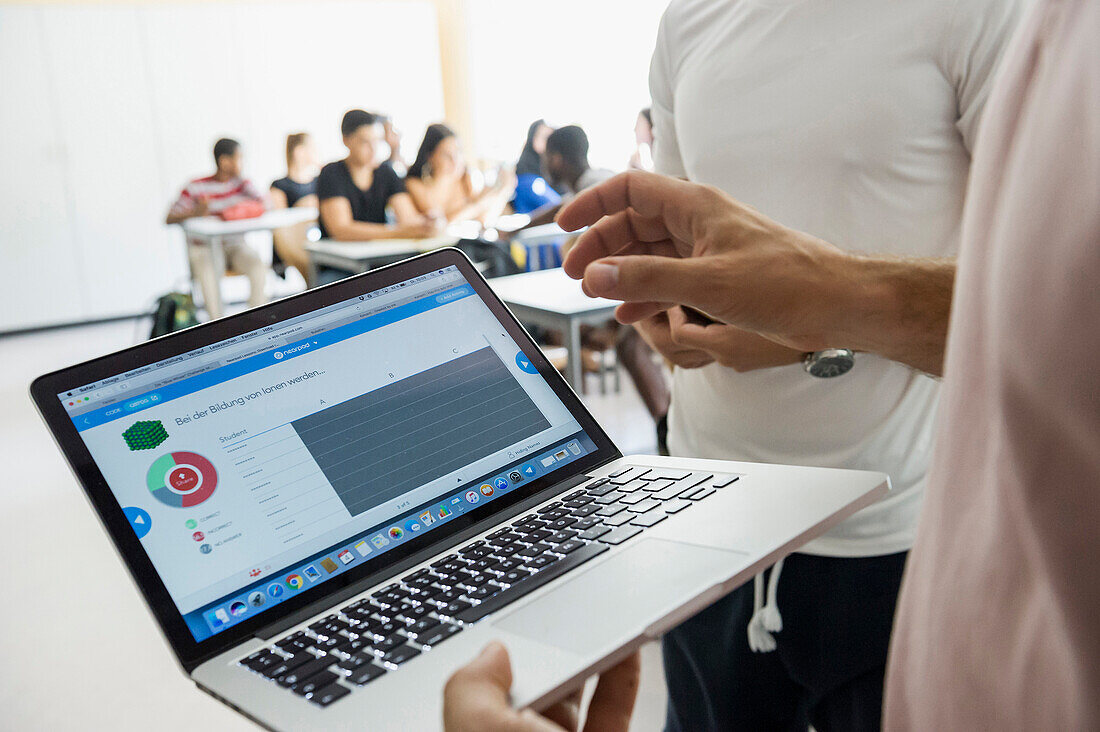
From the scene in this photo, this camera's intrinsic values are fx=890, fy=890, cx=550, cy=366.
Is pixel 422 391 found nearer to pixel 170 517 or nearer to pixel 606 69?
pixel 170 517

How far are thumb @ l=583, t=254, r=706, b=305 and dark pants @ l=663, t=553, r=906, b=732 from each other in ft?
1.48

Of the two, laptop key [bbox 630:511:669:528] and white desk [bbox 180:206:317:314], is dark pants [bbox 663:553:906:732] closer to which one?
laptop key [bbox 630:511:669:528]

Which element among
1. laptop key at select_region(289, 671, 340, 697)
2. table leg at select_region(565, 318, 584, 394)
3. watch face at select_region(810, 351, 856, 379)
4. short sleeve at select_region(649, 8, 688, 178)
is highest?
short sleeve at select_region(649, 8, 688, 178)

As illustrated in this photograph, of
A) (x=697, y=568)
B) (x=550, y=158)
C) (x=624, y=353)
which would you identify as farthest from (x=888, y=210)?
(x=550, y=158)

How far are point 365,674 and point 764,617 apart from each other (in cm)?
55

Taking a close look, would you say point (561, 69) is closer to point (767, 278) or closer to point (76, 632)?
point (76, 632)

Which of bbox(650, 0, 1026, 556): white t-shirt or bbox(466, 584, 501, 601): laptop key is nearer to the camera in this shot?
bbox(466, 584, 501, 601): laptop key

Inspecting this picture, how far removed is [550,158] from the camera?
405cm

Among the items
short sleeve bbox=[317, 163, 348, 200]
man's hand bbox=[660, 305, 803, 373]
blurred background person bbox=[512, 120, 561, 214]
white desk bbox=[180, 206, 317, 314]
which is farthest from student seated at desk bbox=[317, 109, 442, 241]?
man's hand bbox=[660, 305, 803, 373]

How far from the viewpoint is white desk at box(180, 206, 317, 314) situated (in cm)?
Result: 529

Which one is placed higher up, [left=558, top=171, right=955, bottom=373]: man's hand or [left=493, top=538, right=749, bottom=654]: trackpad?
[left=558, top=171, right=955, bottom=373]: man's hand

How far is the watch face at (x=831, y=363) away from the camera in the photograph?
92 cm

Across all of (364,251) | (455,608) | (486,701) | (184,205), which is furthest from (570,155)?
(486,701)

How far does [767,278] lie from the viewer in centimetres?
69
